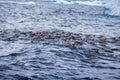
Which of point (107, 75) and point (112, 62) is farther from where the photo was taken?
point (112, 62)

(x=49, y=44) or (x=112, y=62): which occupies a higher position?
(x=49, y=44)

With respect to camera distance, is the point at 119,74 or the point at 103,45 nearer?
the point at 119,74


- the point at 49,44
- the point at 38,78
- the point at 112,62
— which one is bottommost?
the point at 38,78

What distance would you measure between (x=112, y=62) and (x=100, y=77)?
2.76 meters

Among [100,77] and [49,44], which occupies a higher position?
[49,44]

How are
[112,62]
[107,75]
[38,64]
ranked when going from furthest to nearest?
[112,62], [38,64], [107,75]

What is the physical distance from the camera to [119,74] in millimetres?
11539

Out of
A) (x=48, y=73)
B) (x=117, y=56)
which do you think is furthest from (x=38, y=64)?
(x=117, y=56)

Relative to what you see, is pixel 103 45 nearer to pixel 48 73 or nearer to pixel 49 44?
pixel 49 44

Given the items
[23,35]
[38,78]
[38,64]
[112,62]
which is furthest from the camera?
[23,35]

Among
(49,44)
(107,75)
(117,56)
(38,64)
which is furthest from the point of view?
(49,44)

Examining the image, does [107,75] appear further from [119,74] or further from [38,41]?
[38,41]

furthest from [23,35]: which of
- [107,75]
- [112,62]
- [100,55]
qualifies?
[107,75]

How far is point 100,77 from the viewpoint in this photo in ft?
36.0
